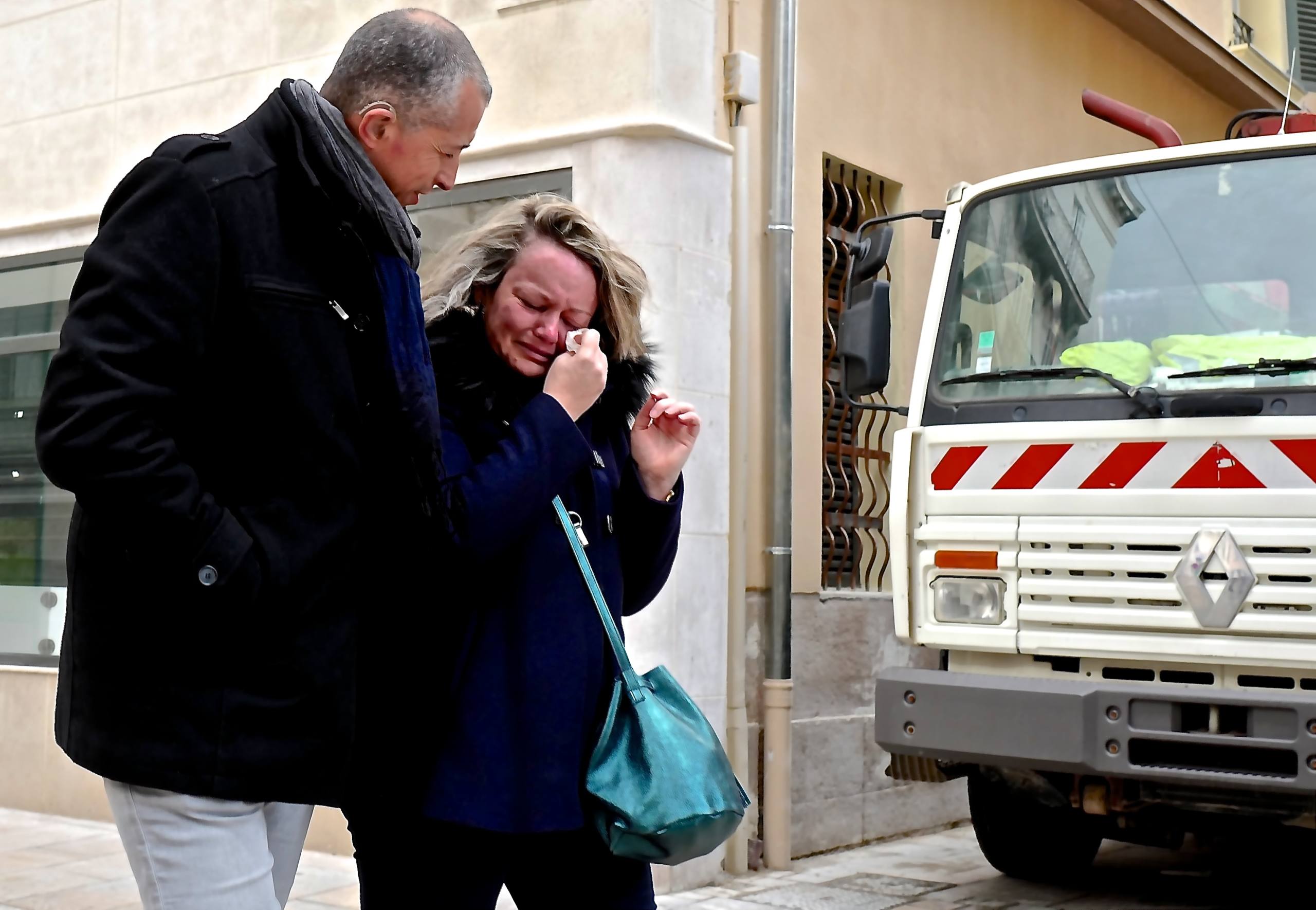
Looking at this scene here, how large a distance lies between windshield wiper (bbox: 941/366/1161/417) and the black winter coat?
3162mm

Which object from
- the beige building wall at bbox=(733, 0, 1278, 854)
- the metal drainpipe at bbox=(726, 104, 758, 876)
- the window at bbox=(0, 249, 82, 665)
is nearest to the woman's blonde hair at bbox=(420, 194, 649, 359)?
the beige building wall at bbox=(733, 0, 1278, 854)

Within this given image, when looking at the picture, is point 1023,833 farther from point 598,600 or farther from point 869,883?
point 598,600

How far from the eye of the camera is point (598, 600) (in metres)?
2.14

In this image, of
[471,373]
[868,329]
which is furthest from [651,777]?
[868,329]

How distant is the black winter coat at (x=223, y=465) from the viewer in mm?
1704

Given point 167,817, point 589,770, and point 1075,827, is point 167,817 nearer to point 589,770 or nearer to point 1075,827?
point 589,770

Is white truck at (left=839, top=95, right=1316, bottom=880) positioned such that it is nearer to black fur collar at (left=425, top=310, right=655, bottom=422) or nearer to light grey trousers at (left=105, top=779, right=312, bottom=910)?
black fur collar at (left=425, top=310, right=655, bottom=422)

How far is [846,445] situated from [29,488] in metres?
4.30

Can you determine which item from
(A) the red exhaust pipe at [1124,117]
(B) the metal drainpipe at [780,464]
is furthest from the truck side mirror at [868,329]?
(A) the red exhaust pipe at [1124,117]

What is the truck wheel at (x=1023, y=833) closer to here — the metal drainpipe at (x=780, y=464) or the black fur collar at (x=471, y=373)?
the metal drainpipe at (x=780, y=464)

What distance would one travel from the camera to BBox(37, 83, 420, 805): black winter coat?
67.1 inches

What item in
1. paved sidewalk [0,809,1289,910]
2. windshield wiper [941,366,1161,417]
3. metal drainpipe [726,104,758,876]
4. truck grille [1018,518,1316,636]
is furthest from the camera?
metal drainpipe [726,104,758,876]

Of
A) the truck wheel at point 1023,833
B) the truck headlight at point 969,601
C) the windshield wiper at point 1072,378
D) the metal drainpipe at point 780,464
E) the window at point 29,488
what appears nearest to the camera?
the windshield wiper at point 1072,378

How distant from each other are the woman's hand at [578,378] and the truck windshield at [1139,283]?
9.50ft
